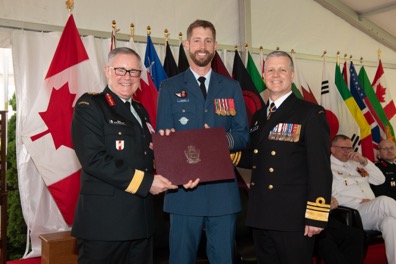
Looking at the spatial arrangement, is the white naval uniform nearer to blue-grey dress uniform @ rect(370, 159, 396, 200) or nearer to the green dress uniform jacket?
blue-grey dress uniform @ rect(370, 159, 396, 200)

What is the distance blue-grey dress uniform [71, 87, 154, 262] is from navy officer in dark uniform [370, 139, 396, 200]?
3.39 m

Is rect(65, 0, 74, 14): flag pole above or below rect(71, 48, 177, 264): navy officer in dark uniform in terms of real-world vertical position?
above

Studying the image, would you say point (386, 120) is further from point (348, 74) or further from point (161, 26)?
point (161, 26)

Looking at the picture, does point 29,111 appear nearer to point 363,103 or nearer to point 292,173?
point 292,173

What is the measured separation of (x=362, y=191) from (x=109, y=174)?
10.3 feet

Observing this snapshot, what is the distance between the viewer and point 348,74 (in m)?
6.39

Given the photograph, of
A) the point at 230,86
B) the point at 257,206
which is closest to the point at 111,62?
the point at 230,86

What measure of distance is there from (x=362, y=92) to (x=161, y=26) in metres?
3.08

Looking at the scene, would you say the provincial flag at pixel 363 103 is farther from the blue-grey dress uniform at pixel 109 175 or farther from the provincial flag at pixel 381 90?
the blue-grey dress uniform at pixel 109 175

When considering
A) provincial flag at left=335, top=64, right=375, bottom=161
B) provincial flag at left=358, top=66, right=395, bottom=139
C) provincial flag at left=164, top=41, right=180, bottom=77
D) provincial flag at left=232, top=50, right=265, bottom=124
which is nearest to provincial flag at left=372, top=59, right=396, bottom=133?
provincial flag at left=358, top=66, right=395, bottom=139

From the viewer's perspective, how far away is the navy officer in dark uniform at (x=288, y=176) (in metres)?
2.19

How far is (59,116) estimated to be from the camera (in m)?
3.92

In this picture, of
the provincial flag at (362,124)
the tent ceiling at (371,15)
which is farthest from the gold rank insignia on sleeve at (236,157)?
the tent ceiling at (371,15)

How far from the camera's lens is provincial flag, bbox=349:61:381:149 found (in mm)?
6086
